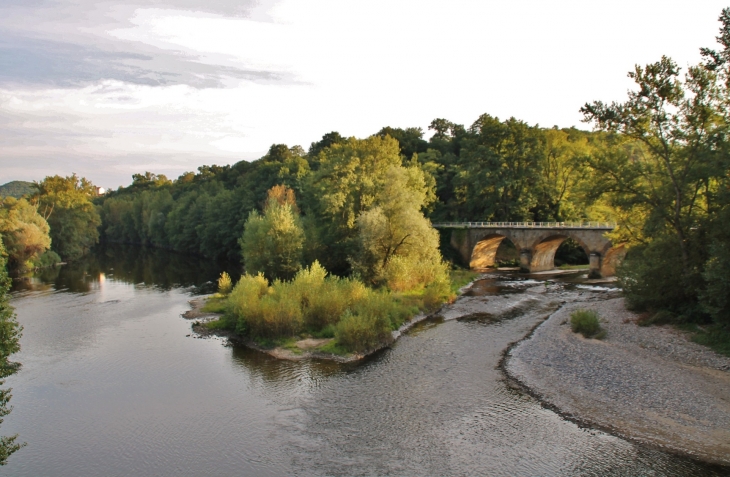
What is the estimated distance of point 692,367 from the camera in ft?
77.9

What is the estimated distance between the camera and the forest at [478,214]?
29.0m

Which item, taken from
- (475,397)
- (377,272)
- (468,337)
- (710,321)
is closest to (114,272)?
(377,272)

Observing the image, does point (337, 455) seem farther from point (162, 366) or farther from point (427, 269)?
point (427, 269)

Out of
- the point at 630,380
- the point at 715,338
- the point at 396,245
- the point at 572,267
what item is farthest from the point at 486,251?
the point at 630,380

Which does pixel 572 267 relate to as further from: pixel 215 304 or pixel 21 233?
pixel 21 233

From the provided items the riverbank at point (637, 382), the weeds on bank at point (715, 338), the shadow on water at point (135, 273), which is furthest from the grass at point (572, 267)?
the shadow on water at point (135, 273)

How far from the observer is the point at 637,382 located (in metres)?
22.6

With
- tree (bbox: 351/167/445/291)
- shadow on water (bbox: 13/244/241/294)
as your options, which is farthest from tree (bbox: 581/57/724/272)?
shadow on water (bbox: 13/244/241/294)

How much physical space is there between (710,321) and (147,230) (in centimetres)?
11611

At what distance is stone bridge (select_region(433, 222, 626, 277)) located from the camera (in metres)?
55.7

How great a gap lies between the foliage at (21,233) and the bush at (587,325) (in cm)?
6443

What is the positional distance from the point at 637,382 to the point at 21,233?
230 feet

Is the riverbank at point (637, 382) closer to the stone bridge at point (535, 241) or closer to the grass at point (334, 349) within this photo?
the grass at point (334, 349)

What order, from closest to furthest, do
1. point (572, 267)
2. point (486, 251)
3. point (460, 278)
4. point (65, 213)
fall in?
point (460, 278) < point (572, 267) < point (486, 251) < point (65, 213)
